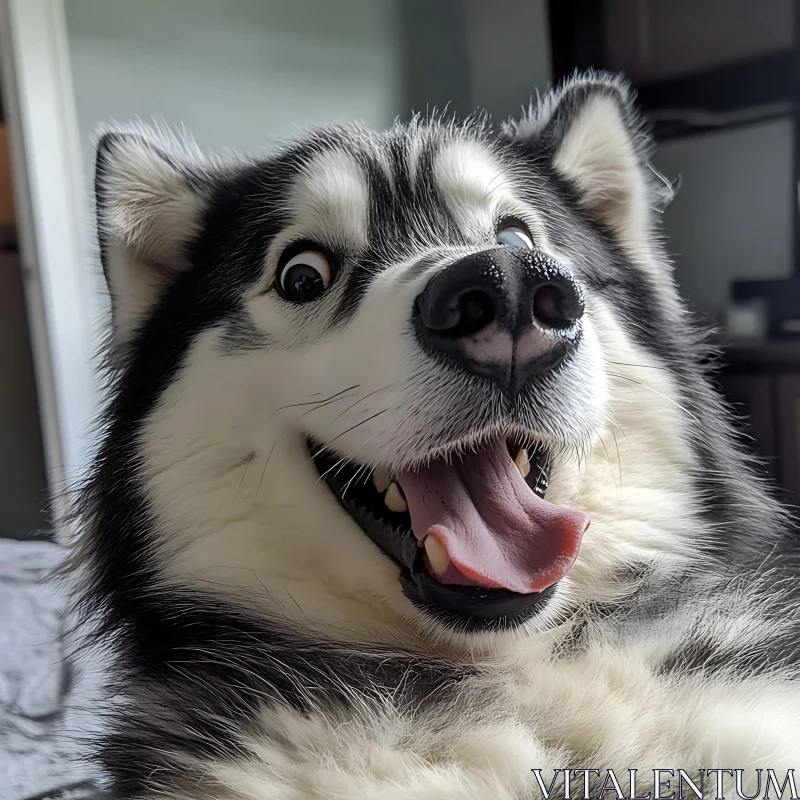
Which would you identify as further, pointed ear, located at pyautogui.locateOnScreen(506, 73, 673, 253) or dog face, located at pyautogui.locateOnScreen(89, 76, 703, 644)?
pointed ear, located at pyautogui.locateOnScreen(506, 73, 673, 253)

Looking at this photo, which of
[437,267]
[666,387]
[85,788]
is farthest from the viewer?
[85,788]

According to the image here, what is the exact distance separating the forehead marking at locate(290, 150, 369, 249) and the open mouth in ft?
0.96

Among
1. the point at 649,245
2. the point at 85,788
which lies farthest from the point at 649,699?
the point at 85,788

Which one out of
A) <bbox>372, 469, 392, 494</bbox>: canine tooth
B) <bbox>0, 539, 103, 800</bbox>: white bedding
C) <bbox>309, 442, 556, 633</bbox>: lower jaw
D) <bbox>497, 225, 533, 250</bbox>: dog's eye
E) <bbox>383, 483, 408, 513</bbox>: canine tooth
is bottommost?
<bbox>0, 539, 103, 800</bbox>: white bedding

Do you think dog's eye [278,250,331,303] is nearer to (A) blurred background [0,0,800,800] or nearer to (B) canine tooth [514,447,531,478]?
(B) canine tooth [514,447,531,478]

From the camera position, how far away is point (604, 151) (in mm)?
1217

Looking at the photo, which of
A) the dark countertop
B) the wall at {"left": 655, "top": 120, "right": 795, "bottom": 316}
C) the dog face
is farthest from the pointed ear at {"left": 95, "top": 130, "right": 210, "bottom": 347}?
the wall at {"left": 655, "top": 120, "right": 795, "bottom": 316}

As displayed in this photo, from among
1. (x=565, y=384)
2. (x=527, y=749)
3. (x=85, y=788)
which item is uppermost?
(x=565, y=384)

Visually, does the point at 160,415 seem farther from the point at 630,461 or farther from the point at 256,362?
the point at 630,461

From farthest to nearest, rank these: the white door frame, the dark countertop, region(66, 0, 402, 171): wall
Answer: the dark countertop < region(66, 0, 402, 171): wall < the white door frame

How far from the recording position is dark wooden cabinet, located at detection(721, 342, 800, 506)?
2.90 meters

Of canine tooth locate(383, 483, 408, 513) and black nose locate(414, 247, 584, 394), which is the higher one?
black nose locate(414, 247, 584, 394)

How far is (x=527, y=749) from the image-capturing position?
2.20 ft

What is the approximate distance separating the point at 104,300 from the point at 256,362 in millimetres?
415
